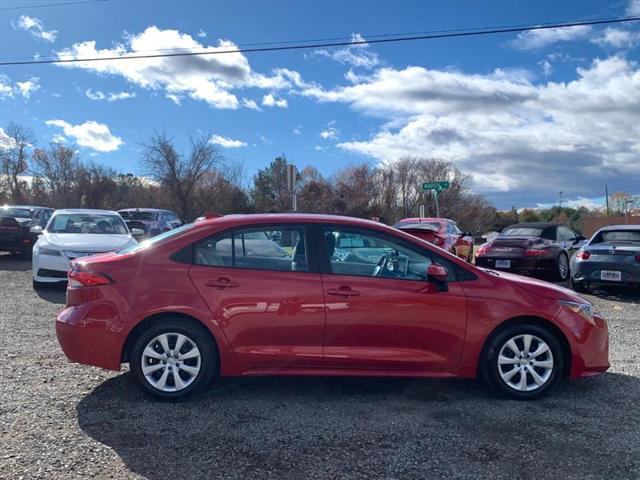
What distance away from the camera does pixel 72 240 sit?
9766 millimetres

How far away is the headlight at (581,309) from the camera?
14.7 feet

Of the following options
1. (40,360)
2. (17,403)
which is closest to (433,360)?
(17,403)

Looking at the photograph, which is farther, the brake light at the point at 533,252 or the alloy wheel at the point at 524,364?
the brake light at the point at 533,252

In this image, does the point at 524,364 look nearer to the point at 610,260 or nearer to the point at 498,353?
the point at 498,353

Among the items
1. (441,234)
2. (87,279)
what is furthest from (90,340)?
(441,234)

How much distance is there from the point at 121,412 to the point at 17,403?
91 cm

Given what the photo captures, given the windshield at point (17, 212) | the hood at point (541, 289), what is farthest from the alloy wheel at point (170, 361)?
the windshield at point (17, 212)

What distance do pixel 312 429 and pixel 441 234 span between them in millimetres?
10049

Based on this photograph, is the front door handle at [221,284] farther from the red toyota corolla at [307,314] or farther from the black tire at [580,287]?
the black tire at [580,287]

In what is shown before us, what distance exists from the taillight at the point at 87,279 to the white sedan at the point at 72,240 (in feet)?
17.1

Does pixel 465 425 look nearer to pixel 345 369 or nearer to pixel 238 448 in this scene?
pixel 345 369

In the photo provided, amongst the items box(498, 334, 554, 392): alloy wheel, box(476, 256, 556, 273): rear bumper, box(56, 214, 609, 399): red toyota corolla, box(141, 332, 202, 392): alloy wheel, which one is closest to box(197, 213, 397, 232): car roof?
box(56, 214, 609, 399): red toyota corolla

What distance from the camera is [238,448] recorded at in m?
3.50

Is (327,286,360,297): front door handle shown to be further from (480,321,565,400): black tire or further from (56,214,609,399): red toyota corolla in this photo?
(480,321,565,400): black tire
